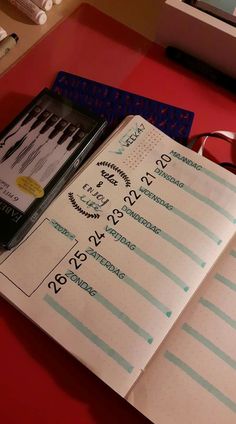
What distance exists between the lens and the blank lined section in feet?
1.49

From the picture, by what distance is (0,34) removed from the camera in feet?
2.04

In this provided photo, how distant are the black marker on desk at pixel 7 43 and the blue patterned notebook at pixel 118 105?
0.30 feet

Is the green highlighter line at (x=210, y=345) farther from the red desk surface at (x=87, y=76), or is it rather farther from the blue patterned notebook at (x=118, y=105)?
the blue patterned notebook at (x=118, y=105)

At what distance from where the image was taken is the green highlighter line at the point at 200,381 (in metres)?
0.42

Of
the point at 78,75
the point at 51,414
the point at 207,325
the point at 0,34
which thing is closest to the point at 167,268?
the point at 207,325

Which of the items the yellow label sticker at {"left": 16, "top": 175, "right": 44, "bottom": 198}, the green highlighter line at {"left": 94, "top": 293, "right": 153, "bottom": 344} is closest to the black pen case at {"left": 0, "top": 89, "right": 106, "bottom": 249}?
the yellow label sticker at {"left": 16, "top": 175, "right": 44, "bottom": 198}

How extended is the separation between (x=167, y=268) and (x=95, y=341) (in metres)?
0.12

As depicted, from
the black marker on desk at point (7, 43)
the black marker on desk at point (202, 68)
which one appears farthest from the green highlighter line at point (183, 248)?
the black marker on desk at point (7, 43)

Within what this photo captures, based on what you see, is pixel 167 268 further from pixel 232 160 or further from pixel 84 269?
pixel 232 160

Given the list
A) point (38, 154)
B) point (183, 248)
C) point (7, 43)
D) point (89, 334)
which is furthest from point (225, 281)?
A: point (7, 43)

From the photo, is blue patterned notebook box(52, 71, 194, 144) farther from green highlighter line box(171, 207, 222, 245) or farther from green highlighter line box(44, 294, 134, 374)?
green highlighter line box(44, 294, 134, 374)

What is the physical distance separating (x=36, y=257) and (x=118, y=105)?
10.6 inches

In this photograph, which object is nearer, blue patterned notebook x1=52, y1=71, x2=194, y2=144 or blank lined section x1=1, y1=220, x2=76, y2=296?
blank lined section x1=1, y1=220, x2=76, y2=296

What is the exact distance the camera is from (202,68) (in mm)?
624
